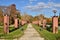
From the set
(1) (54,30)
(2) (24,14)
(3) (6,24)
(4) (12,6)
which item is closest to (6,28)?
(3) (6,24)

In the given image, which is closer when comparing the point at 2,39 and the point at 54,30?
the point at 2,39

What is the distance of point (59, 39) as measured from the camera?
9.91m

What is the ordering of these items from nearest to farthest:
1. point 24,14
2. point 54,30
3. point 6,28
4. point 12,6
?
point 6,28, point 54,30, point 12,6, point 24,14

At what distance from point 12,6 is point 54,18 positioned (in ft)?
147

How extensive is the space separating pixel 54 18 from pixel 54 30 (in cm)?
116

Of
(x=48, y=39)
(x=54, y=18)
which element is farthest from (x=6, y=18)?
(x=48, y=39)

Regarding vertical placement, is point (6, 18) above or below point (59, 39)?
above

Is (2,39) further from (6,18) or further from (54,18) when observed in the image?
(54,18)

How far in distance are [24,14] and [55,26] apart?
75.1 m

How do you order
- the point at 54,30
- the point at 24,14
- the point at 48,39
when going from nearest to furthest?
the point at 48,39
the point at 54,30
the point at 24,14

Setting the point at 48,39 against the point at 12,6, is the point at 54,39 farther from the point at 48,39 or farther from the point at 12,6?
the point at 12,6

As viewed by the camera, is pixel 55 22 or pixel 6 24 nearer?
pixel 6 24

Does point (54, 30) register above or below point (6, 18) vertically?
below

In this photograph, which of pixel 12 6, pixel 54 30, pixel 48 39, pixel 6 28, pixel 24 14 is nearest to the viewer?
pixel 48 39
